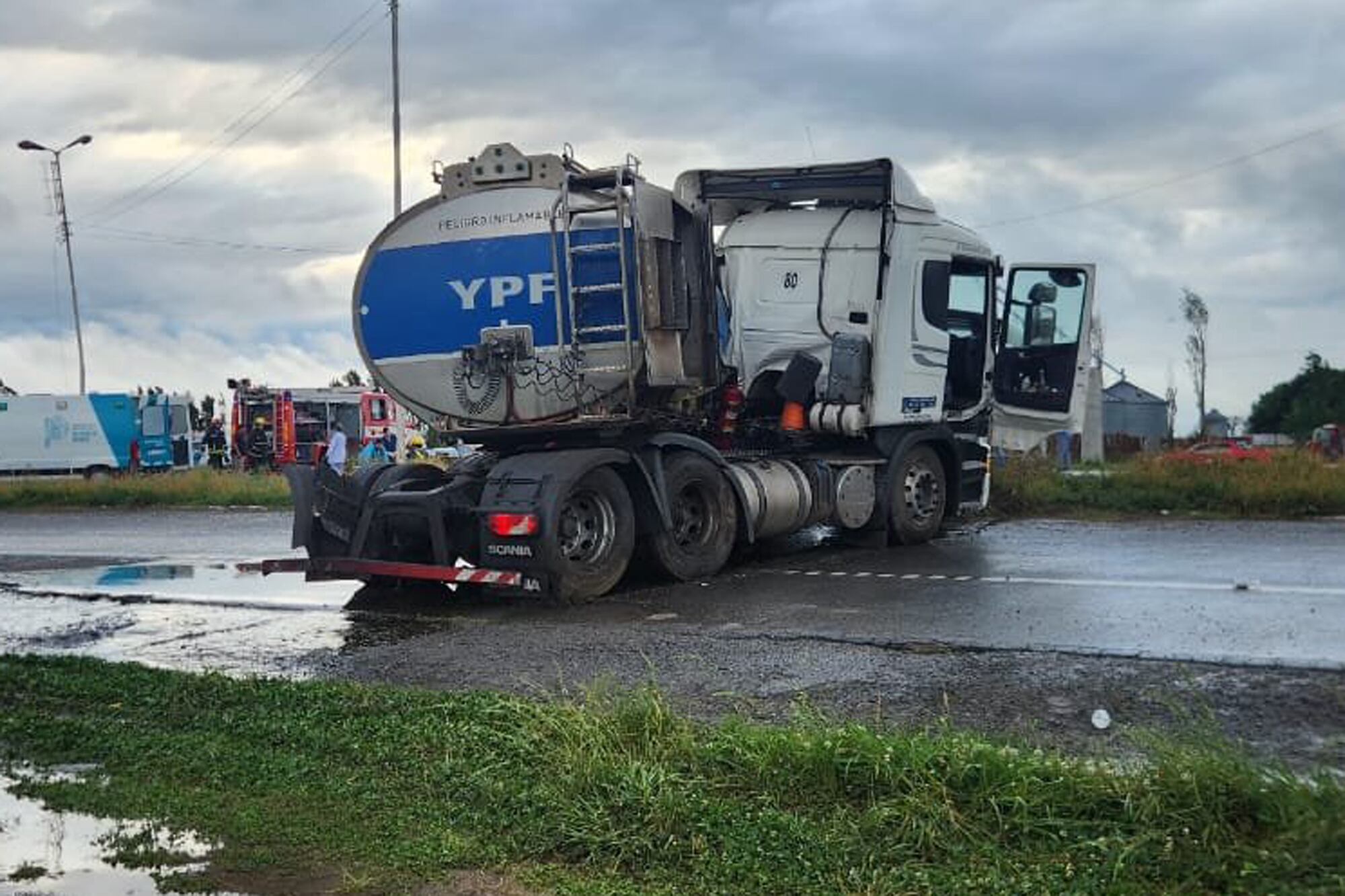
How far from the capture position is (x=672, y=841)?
4.29 metres

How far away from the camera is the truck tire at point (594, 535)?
10016 millimetres

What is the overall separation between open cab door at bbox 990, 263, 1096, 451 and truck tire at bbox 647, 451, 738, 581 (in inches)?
181

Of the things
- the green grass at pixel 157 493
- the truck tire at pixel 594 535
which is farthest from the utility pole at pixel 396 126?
the truck tire at pixel 594 535

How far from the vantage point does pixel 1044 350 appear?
14.4m

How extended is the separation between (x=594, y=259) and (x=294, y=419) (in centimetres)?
3298

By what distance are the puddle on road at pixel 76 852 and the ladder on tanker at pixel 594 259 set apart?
5936 mm

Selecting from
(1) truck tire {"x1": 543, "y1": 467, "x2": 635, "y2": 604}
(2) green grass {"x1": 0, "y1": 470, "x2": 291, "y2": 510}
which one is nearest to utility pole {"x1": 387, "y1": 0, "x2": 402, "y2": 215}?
(2) green grass {"x1": 0, "y1": 470, "x2": 291, "y2": 510}

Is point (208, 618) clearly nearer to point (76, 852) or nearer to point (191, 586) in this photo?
point (191, 586)

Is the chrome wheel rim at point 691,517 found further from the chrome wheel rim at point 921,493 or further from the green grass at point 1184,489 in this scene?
the green grass at point 1184,489

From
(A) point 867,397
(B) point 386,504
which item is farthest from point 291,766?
(A) point 867,397

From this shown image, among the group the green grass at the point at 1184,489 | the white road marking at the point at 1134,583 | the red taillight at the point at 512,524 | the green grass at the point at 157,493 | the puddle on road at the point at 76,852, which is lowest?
the green grass at the point at 157,493

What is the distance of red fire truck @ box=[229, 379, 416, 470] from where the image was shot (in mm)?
39188

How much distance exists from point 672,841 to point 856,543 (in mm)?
9638

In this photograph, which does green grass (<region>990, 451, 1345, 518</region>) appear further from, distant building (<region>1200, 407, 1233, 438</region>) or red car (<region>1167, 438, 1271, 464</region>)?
distant building (<region>1200, 407, 1233, 438</region>)
